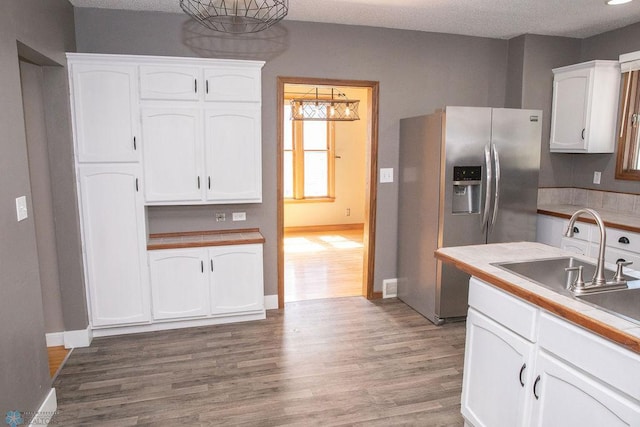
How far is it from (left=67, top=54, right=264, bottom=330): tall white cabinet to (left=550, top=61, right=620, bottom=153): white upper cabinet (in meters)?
2.93

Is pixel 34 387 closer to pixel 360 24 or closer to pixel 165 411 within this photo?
pixel 165 411

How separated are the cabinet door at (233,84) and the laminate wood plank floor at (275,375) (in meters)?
1.89

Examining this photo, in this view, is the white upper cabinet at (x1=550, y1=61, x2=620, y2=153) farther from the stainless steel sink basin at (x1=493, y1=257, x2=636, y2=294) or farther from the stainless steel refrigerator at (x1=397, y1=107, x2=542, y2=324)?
the stainless steel sink basin at (x1=493, y1=257, x2=636, y2=294)

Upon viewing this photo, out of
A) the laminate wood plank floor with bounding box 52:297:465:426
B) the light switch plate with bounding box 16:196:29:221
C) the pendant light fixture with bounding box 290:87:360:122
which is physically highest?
the pendant light fixture with bounding box 290:87:360:122

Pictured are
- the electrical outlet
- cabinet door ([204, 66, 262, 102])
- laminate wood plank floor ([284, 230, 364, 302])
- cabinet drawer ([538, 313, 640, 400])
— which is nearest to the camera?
Result: cabinet drawer ([538, 313, 640, 400])

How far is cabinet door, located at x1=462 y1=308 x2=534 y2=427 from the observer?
5.84 feet

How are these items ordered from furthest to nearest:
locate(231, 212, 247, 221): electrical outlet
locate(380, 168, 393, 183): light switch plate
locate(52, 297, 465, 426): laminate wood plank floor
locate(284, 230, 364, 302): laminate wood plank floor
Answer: locate(284, 230, 364, 302): laminate wood plank floor
locate(380, 168, 393, 183): light switch plate
locate(231, 212, 247, 221): electrical outlet
locate(52, 297, 465, 426): laminate wood plank floor

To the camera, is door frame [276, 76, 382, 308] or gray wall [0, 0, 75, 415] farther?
door frame [276, 76, 382, 308]

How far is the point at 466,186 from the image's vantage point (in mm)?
3680

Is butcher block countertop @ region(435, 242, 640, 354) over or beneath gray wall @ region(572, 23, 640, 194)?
beneath

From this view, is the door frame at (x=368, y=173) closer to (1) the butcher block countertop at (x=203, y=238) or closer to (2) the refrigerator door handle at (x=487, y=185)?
(1) the butcher block countertop at (x=203, y=238)

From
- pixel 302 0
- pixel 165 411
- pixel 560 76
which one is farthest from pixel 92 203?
pixel 560 76

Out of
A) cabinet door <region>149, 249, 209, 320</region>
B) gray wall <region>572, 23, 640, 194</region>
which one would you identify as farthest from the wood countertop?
cabinet door <region>149, 249, 209, 320</region>

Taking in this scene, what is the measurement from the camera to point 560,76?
423 centimetres
